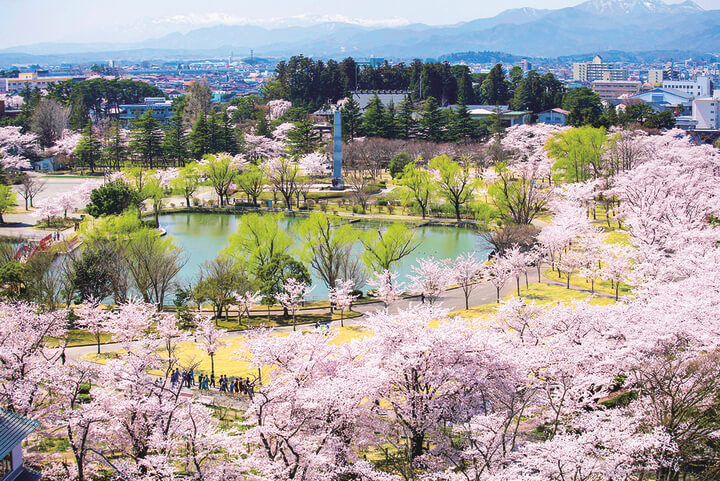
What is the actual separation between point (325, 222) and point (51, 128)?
44185mm

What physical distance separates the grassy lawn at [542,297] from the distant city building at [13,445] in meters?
12.9

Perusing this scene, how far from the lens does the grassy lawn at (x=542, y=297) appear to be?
21.0 metres

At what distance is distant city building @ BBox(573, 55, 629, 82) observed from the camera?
168500 mm

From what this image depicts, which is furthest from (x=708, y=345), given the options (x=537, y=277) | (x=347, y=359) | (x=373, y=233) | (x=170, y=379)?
(x=373, y=233)

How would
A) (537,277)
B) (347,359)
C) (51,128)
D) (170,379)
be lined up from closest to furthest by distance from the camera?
(347,359)
(170,379)
(537,277)
(51,128)

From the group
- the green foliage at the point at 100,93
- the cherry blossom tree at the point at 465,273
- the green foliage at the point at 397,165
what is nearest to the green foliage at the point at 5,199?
the green foliage at the point at 397,165

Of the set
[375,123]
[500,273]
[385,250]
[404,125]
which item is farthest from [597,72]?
[500,273]

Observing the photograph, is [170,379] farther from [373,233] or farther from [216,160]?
[216,160]

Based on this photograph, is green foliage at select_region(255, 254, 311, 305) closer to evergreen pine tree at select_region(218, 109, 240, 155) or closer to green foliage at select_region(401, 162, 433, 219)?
green foliage at select_region(401, 162, 433, 219)

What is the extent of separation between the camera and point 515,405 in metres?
12.6

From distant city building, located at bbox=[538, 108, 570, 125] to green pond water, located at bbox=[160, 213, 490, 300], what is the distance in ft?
108

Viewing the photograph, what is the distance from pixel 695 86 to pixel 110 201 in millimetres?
97903

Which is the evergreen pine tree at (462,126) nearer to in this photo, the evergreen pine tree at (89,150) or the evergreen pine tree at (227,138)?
the evergreen pine tree at (227,138)

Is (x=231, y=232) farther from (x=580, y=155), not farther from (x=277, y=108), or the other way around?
(x=277, y=108)
